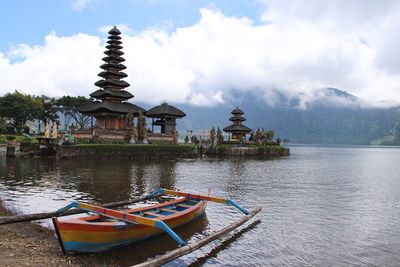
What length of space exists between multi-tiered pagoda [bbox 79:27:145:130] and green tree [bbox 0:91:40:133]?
16657 mm

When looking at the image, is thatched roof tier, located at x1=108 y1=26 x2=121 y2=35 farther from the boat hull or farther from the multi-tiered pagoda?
the boat hull

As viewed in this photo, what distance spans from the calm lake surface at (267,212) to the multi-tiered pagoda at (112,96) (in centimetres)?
3386

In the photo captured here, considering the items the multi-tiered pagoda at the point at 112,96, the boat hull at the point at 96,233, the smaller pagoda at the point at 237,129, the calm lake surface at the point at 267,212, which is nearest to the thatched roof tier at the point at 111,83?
the multi-tiered pagoda at the point at 112,96

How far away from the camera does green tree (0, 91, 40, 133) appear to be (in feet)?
265

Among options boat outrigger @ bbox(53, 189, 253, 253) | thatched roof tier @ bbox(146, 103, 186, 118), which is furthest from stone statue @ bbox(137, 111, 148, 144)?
boat outrigger @ bbox(53, 189, 253, 253)

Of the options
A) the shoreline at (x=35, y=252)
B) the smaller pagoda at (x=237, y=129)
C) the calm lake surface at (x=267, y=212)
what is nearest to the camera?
the shoreline at (x=35, y=252)

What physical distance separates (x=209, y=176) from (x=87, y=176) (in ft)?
41.1

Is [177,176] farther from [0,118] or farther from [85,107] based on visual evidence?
[0,118]

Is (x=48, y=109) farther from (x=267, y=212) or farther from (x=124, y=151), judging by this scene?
(x=267, y=212)

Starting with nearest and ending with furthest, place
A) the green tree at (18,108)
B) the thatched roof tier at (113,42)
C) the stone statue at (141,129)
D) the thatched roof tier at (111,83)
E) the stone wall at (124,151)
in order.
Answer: the stone wall at (124,151) < the stone statue at (141,129) < the thatched roof tier at (111,83) < the thatched roof tier at (113,42) < the green tree at (18,108)

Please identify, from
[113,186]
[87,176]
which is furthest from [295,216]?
[87,176]

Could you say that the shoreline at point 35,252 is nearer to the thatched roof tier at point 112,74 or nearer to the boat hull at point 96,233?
the boat hull at point 96,233

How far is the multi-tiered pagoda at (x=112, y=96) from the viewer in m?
70.0

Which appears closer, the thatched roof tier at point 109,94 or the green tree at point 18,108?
the thatched roof tier at point 109,94
